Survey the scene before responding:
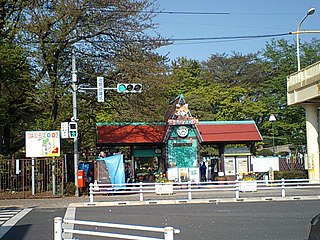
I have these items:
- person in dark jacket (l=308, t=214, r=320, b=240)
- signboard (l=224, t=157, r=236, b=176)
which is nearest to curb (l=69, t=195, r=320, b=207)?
signboard (l=224, t=157, r=236, b=176)

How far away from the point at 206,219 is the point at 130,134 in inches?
702

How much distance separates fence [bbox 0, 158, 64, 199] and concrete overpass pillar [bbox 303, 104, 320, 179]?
16.1 meters

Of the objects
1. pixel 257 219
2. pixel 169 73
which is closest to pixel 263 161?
pixel 169 73

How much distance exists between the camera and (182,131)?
32125 mm

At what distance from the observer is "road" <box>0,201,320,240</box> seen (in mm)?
12273

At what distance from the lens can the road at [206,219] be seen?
12273 mm

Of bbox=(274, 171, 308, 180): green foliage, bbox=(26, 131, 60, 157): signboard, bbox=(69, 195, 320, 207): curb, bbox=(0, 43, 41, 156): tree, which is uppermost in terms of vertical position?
bbox=(0, 43, 41, 156): tree

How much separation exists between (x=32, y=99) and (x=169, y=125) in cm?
878

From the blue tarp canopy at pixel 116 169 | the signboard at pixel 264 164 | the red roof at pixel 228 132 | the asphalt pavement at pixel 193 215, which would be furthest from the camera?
the red roof at pixel 228 132

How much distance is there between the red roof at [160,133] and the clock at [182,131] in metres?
1.02

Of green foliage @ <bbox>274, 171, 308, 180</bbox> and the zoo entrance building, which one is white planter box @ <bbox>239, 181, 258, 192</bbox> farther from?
green foliage @ <bbox>274, 171, 308, 180</bbox>

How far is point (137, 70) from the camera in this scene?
94.2 ft

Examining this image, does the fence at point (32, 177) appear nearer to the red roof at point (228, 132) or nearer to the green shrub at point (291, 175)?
the red roof at point (228, 132)

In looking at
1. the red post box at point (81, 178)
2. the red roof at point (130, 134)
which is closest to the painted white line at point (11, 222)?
the red post box at point (81, 178)
